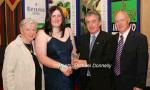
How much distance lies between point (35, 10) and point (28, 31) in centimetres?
151

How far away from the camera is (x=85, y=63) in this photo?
362cm

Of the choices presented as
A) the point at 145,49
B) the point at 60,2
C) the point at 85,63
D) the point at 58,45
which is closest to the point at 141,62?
the point at 145,49

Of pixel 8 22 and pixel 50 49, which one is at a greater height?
pixel 8 22

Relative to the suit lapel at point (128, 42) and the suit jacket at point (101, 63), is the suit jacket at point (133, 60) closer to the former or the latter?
the suit lapel at point (128, 42)

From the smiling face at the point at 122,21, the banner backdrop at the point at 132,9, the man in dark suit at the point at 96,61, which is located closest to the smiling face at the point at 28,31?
the man in dark suit at the point at 96,61

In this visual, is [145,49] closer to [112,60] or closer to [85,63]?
[112,60]

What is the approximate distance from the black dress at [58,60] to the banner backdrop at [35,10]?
135cm

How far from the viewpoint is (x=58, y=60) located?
3527mm

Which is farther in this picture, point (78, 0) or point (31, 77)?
point (78, 0)

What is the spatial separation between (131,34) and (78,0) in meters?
1.59

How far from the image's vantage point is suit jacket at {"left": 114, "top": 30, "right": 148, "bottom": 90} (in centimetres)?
345

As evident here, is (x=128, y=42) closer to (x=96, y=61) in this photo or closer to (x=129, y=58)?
(x=129, y=58)

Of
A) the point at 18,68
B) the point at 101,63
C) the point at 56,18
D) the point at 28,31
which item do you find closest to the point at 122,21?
the point at 101,63

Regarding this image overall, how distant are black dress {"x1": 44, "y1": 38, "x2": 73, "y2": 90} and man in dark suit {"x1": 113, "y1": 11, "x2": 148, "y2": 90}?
1.85ft
